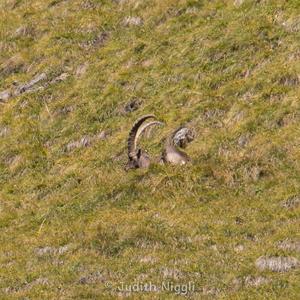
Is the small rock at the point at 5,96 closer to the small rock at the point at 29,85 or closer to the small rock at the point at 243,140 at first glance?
the small rock at the point at 29,85

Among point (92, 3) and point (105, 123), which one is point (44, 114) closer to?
point (105, 123)

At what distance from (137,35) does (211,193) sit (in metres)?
15.2

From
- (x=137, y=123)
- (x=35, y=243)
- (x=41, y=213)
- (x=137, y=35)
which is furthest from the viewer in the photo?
(x=137, y=35)

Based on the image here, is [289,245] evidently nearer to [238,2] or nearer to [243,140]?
[243,140]

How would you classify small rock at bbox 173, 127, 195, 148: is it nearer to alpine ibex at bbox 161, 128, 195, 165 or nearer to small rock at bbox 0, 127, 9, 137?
alpine ibex at bbox 161, 128, 195, 165

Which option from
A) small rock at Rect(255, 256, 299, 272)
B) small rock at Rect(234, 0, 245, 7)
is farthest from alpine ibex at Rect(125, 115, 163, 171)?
small rock at Rect(234, 0, 245, 7)

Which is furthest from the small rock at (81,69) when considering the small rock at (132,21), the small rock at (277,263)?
the small rock at (277,263)

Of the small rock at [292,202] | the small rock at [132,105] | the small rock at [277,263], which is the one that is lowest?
the small rock at [132,105]

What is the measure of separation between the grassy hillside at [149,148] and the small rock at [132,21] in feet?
0.37

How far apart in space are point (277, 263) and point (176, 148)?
8540 millimetres

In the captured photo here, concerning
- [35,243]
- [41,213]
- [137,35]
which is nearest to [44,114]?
[137,35]

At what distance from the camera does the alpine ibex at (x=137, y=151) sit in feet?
81.4

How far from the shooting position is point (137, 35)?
34.9m

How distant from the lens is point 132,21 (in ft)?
120
